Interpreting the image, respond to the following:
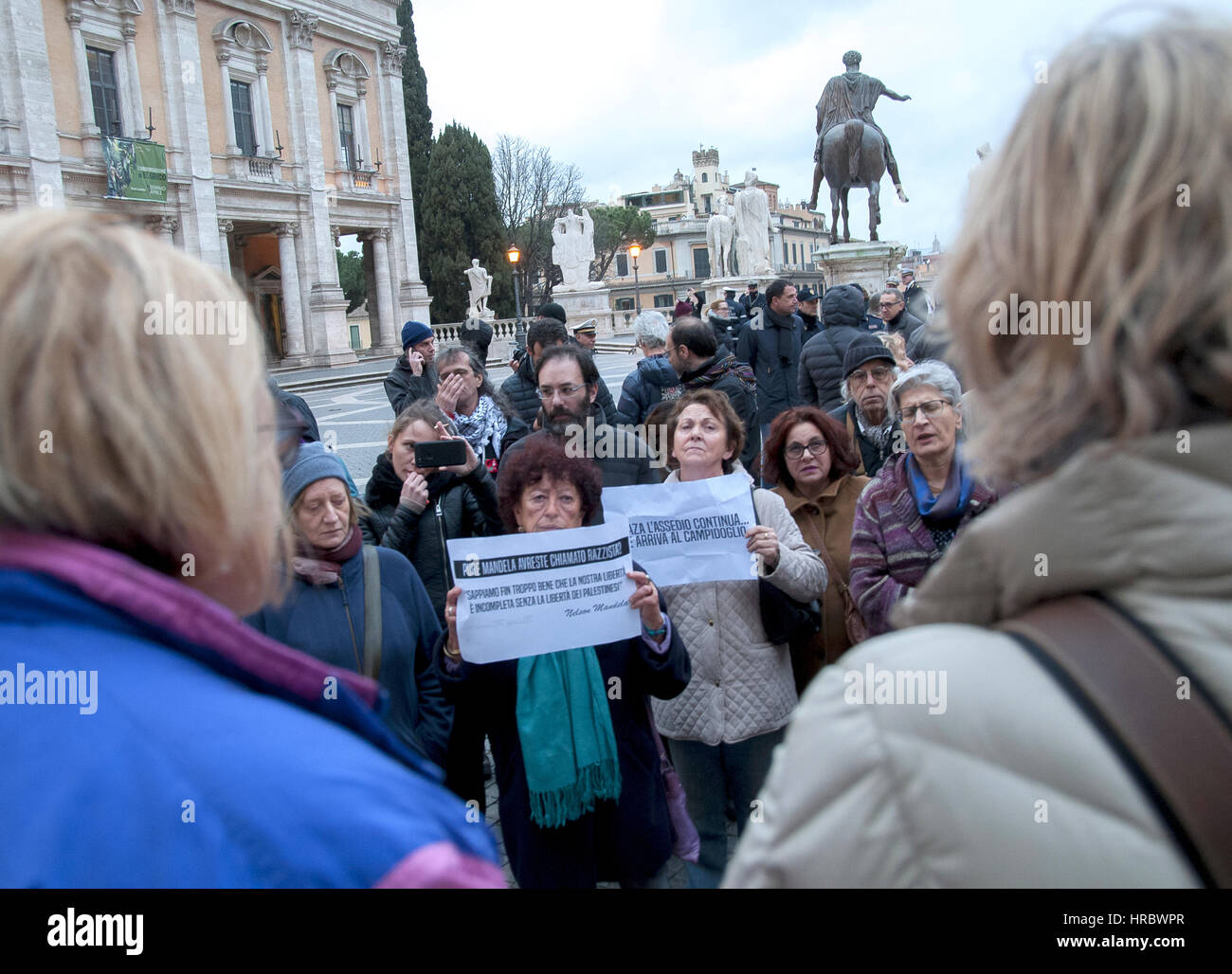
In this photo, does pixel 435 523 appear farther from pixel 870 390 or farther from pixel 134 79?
pixel 134 79

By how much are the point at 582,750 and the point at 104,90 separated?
35.6m

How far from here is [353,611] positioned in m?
3.42

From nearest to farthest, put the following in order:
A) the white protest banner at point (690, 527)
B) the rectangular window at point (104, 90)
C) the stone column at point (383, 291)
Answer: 1. the white protest banner at point (690, 527)
2. the rectangular window at point (104, 90)
3. the stone column at point (383, 291)

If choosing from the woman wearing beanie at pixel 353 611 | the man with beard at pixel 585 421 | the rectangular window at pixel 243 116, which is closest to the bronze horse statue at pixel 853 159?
the man with beard at pixel 585 421

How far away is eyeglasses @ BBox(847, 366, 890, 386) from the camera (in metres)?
5.76

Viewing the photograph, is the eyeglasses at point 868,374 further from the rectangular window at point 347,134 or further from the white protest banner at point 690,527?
the rectangular window at point 347,134

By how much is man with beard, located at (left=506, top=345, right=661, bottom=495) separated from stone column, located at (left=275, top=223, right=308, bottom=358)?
109ft

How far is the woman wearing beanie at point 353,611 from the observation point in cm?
333

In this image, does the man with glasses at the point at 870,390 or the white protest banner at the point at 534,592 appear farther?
the man with glasses at the point at 870,390

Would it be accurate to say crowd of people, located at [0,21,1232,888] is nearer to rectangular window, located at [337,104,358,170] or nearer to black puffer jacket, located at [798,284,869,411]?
black puffer jacket, located at [798,284,869,411]

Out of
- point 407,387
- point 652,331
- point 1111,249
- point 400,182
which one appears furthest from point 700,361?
point 400,182

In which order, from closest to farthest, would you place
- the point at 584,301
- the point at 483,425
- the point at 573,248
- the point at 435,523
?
the point at 435,523 < the point at 483,425 < the point at 573,248 < the point at 584,301

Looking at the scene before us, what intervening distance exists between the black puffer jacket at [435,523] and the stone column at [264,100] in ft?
117
